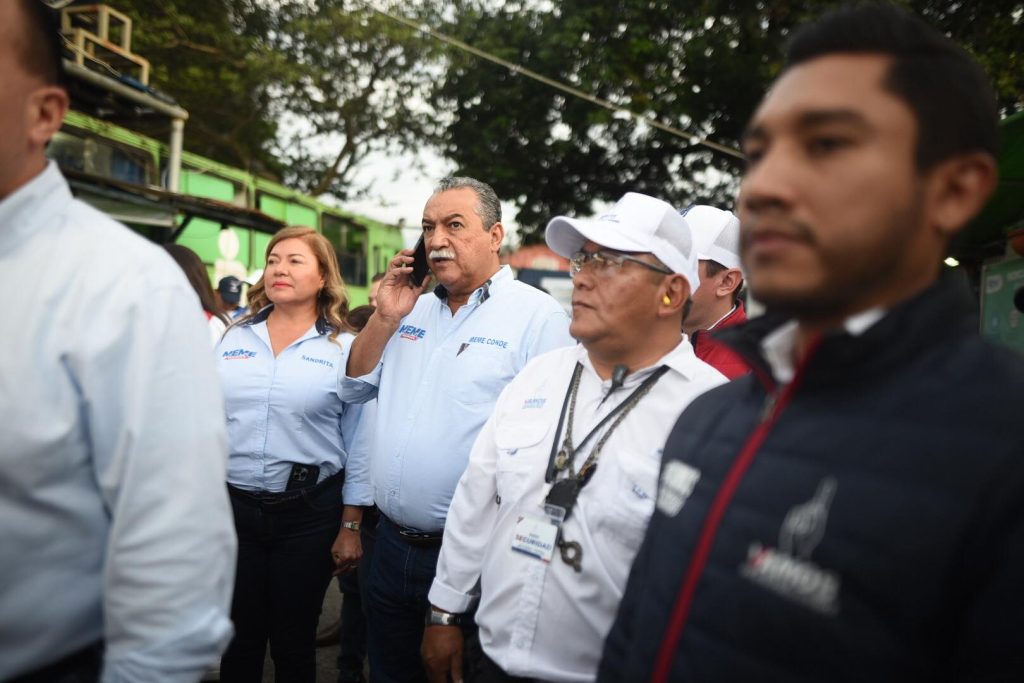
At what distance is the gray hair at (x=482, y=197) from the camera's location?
3289 millimetres

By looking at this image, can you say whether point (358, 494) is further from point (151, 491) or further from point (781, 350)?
point (781, 350)

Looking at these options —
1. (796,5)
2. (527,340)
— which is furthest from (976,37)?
(527,340)

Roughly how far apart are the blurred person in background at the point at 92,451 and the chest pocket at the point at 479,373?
5.28ft

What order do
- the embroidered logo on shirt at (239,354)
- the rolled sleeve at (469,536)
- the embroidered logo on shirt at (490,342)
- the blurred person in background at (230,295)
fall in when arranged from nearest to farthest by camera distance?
the rolled sleeve at (469,536) → the embroidered logo on shirt at (490,342) → the embroidered logo on shirt at (239,354) → the blurred person in background at (230,295)

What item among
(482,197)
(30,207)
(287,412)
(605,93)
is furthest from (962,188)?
(605,93)

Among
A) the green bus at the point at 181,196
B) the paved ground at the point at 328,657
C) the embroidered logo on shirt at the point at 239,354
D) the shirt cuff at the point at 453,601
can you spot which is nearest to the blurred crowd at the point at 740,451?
the shirt cuff at the point at 453,601

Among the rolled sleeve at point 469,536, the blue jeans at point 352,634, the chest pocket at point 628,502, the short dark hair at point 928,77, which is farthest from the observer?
the blue jeans at point 352,634

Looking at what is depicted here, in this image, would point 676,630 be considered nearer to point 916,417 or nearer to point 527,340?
point 916,417

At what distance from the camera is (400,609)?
289cm

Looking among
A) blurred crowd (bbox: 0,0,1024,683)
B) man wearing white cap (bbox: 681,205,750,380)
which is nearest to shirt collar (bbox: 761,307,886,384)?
blurred crowd (bbox: 0,0,1024,683)

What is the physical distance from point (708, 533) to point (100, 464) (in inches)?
41.8

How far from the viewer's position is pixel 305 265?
3.63 metres

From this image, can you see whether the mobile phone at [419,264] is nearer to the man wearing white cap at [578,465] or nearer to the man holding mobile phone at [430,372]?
the man holding mobile phone at [430,372]

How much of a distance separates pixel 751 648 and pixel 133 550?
1.03m
